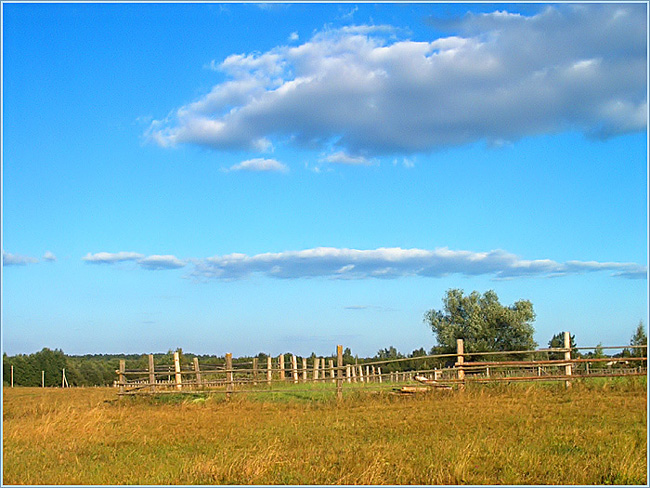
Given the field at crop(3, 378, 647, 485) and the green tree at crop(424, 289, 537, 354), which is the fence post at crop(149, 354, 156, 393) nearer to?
the field at crop(3, 378, 647, 485)

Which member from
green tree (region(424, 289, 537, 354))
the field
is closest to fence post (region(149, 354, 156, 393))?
the field

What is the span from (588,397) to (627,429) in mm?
4967

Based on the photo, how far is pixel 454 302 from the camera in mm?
52219

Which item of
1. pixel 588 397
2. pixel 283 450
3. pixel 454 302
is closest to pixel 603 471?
pixel 283 450

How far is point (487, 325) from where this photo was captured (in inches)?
1943

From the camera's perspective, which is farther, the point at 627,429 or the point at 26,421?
the point at 26,421

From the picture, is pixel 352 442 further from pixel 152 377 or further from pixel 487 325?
pixel 487 325

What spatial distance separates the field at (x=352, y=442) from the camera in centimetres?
811

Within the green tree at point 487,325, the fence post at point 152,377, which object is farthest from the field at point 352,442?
the green tree at point 487,325

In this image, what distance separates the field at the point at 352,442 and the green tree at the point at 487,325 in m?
32.1

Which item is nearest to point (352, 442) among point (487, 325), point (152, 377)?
point (152, 377)

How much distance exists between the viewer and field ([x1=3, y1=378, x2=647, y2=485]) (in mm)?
8109

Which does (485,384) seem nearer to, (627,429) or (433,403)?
(433,403)

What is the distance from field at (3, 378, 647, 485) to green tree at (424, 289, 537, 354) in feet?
105
